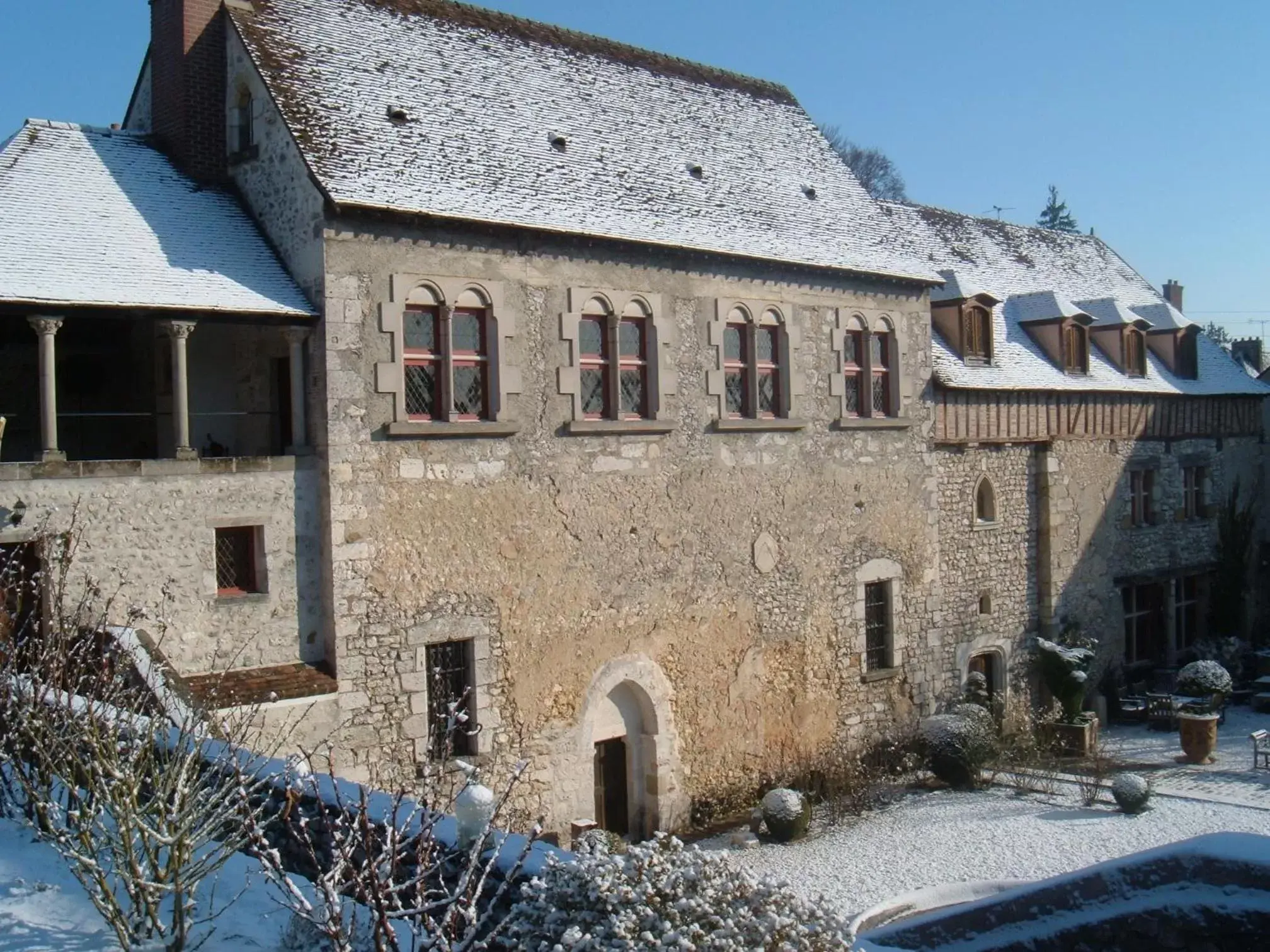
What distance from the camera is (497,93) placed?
16094 millimetres

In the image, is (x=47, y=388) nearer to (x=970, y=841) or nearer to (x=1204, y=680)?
(x=970, y=841)

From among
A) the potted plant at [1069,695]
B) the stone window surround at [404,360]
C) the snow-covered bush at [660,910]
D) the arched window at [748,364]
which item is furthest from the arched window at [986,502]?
the snow-covered bush at [660,910]

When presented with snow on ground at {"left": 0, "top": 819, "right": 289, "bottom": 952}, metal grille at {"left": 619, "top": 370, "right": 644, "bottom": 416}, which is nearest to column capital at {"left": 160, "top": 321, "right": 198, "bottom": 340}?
metal grille at {"left": 619, "top": 370, "right": 644, "bottom": 416}

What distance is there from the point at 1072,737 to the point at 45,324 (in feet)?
50.4

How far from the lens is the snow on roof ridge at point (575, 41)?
1648 cm

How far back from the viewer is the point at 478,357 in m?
14.1

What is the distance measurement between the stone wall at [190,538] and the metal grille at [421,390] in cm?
134

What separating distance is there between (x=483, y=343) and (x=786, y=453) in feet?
16.7

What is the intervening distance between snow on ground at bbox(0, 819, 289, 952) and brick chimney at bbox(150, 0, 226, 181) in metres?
8.86

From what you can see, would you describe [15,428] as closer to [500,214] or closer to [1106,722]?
[500,214]

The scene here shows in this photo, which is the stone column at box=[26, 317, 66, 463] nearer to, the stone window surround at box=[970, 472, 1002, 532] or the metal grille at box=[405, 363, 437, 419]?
the metal grille at box=[405, 363, 437, 419]

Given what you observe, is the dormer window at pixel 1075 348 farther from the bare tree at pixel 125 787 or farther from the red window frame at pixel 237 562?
the bare tree at pixel 125 787

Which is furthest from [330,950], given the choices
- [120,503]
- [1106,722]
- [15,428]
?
[1106,722]

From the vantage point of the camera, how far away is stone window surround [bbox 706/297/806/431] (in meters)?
16.5
